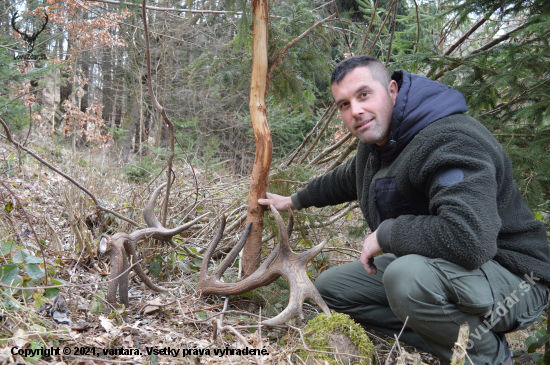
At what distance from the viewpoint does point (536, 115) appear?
315 centimetres

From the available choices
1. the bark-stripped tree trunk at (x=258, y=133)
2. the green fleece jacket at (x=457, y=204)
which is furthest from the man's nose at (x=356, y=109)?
the bark-stripped tree trunk at (x=258, y=133)

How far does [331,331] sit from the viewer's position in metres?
2.53

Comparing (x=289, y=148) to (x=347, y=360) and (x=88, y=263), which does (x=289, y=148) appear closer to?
(x=88, y=263)

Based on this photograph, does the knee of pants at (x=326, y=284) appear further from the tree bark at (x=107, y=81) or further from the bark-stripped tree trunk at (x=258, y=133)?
the tree bark at (x=107, y=81)

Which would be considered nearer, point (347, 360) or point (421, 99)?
point (347, 360)

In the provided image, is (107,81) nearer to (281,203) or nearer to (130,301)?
(281,203)

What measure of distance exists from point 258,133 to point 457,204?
1691mm

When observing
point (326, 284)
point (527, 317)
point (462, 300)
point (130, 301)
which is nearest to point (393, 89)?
point (462, 300)

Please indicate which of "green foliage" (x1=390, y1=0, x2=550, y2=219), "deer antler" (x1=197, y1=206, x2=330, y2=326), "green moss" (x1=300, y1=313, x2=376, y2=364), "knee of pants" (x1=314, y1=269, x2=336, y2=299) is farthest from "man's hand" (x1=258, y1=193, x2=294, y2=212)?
"green foliage" (x1=390, y1=0, x2=550, y2=219)

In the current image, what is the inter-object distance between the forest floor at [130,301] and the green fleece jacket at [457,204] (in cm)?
76

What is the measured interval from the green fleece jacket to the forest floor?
2.51 feet

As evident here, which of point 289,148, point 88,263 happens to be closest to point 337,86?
point 88,263

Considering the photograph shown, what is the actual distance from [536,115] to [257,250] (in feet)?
8.51

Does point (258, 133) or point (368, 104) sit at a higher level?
point (368, 104)
